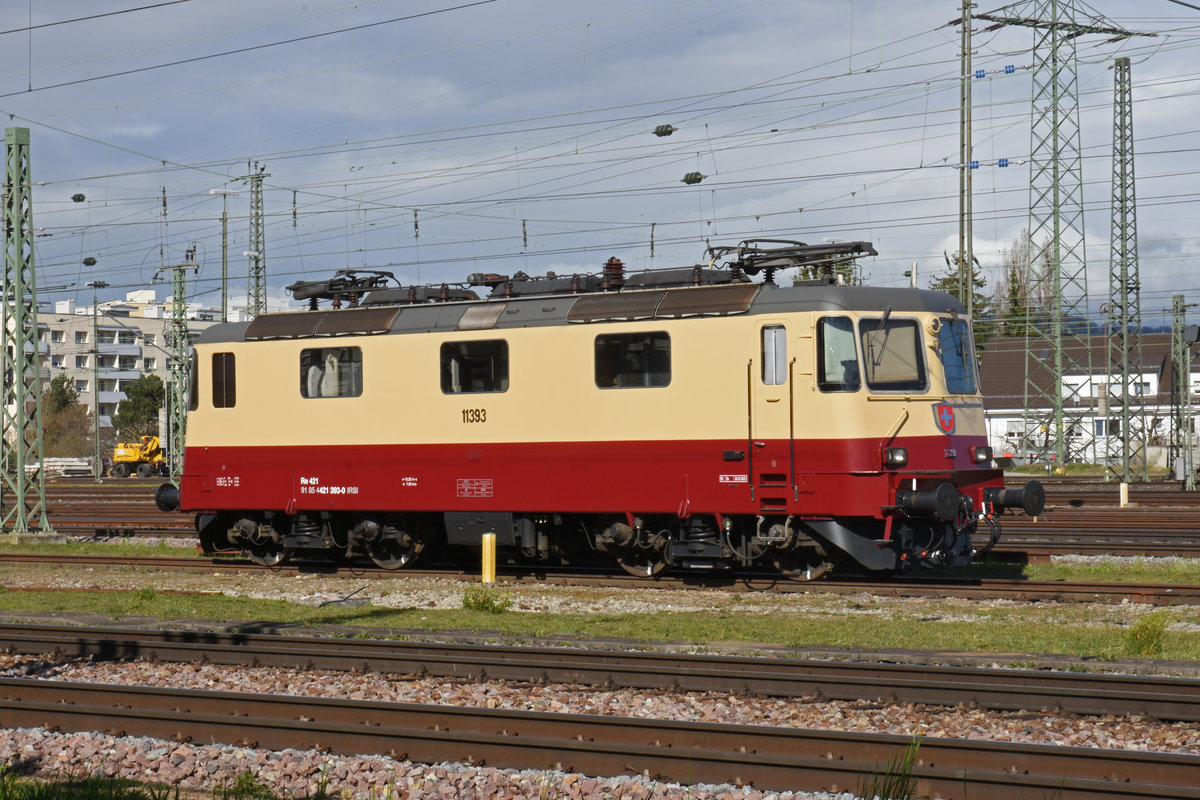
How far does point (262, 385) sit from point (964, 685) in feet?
42.9

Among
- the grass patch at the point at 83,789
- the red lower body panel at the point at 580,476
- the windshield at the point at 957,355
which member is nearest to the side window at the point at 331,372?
the red lower body panel at the point at 580,476

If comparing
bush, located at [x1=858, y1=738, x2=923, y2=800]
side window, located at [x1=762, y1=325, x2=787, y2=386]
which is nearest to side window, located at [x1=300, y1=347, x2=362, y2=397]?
side window, located at [x1=762, y1=325, x2=787, y2=386]

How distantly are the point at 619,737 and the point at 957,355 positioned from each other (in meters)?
9.43

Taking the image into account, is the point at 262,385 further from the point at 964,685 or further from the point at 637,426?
the point at 964,685

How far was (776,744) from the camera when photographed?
7.87 meters

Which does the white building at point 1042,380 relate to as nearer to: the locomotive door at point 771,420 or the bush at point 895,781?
the locomotive door at point 771,420

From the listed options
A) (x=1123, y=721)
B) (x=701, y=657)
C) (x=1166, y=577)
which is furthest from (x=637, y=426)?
(x=1123, y=721)

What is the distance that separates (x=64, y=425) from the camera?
84.2 metres

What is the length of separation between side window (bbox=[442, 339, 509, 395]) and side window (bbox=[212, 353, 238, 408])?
4.04m

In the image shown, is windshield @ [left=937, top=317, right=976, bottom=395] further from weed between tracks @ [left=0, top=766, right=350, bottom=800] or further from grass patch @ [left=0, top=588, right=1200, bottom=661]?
weed between tracks @ [left=0, top=766, right=350, bottom=800]

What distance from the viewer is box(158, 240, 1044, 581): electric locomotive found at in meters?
15.3

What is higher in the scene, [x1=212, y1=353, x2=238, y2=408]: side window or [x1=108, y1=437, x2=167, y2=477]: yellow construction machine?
[x1=212, y1=353, x2=238, y2=408]: side window

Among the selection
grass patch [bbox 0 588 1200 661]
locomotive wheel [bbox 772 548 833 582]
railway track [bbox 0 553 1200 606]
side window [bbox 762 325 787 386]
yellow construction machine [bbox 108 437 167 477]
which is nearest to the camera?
grass patch [bbox 0 588 1200 661]

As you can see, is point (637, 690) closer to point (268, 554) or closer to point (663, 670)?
point (663, 670)
